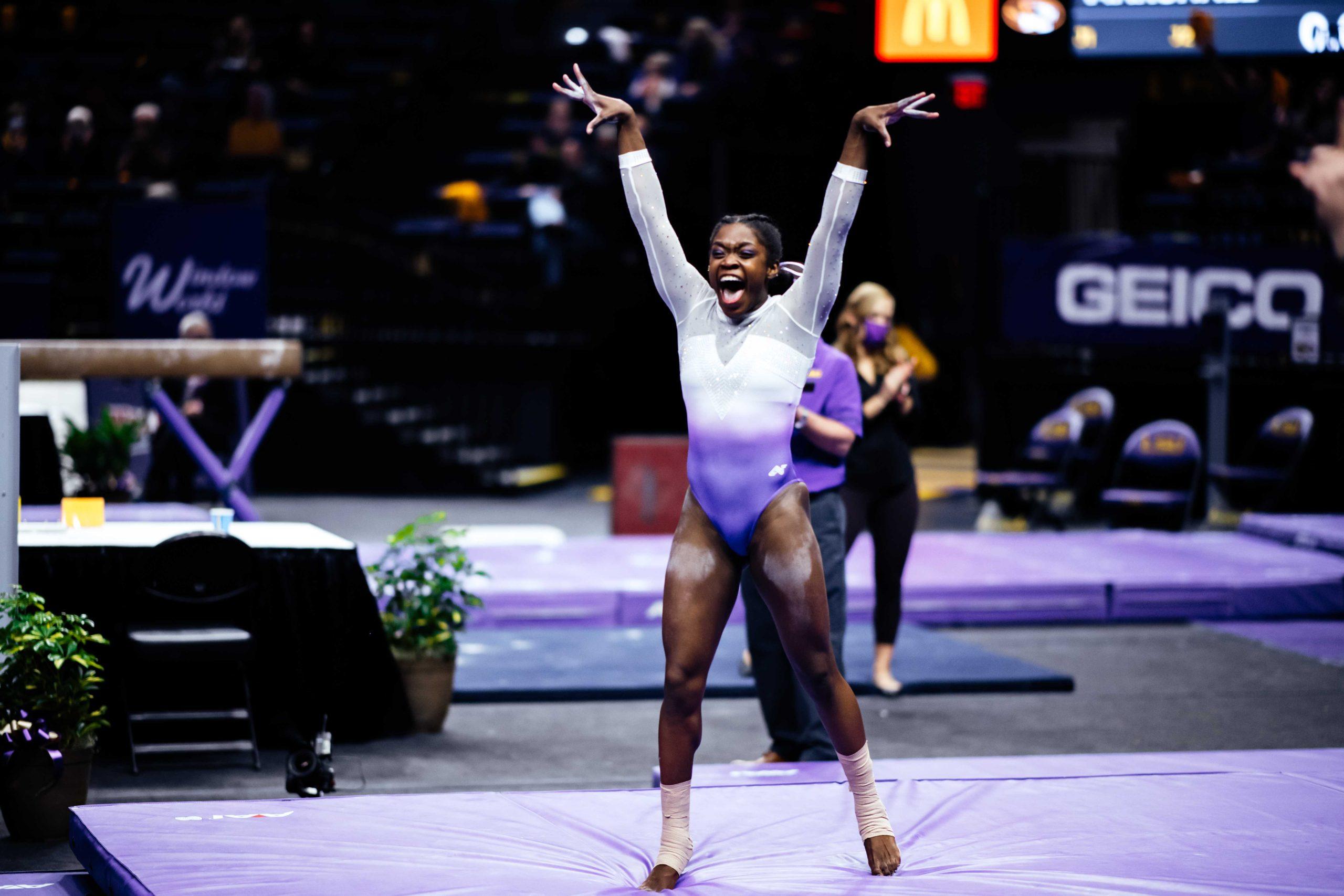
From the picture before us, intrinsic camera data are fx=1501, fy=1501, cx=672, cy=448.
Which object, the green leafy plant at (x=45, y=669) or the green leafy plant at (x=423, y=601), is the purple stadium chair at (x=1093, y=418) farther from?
the green leafy plant at (x=45, y=669)

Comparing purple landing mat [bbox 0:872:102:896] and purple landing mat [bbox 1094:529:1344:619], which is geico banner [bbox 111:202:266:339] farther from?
purple landing mat [bbox 0:872:102:896]

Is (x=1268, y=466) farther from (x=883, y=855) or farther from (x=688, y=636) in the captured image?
(x=688, y=636)

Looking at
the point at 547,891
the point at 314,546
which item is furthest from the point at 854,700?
the point at 314,546

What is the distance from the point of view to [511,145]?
16875 mm

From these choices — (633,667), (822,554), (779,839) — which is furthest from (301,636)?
(779,839)

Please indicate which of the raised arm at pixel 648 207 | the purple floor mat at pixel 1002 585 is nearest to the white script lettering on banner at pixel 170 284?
the purple floor mat at pixel 1002 585

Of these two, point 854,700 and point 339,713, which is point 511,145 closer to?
point 339,713

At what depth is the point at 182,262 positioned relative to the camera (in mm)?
9945

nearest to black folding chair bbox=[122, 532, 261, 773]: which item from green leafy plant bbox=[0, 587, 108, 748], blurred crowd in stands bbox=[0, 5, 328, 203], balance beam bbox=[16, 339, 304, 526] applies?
green leafy plant bbox=[0, 587, 108, 748]

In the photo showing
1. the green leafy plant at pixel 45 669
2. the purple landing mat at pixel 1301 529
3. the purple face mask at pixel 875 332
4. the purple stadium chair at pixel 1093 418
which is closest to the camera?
the green leafy plant at pixel 45 669

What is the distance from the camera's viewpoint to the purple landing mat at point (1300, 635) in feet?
25.1

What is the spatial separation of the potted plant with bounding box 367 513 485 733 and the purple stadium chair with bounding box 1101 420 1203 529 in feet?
20.0

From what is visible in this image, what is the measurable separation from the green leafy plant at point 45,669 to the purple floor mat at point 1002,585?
10.5 ft

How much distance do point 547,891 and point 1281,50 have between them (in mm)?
7619
